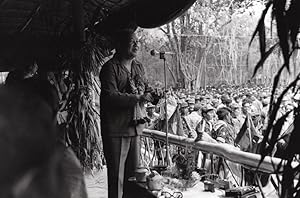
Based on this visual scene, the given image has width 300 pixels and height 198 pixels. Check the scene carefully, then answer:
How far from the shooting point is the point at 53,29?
605 centimetres

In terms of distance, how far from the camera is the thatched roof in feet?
12.5

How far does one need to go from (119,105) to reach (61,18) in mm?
3117

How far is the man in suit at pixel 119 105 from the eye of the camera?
129 inches

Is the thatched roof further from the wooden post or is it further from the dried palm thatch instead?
the dried palm thatch

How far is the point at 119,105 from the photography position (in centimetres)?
324

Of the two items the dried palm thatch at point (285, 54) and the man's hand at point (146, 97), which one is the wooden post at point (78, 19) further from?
the dried palm thatch at point (285, 54)

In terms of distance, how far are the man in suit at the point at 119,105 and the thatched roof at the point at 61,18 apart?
437mm

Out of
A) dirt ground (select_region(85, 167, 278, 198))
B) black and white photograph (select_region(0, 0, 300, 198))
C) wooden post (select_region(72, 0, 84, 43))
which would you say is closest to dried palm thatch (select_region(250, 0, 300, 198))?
black and white photograph (select_region(0, 0, 300, 198))

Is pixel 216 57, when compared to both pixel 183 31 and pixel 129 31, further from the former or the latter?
pixel 129 31


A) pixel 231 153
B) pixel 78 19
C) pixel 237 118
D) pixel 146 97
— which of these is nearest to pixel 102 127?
pixel 146 97

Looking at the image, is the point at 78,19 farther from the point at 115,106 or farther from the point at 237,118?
the point at 237,118

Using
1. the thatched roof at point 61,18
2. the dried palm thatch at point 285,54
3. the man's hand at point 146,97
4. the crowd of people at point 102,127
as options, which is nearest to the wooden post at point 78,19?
the thatched roof at point 61,18

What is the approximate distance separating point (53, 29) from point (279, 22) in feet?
16.9

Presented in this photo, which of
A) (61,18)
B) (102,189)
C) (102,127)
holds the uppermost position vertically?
(61,18)
